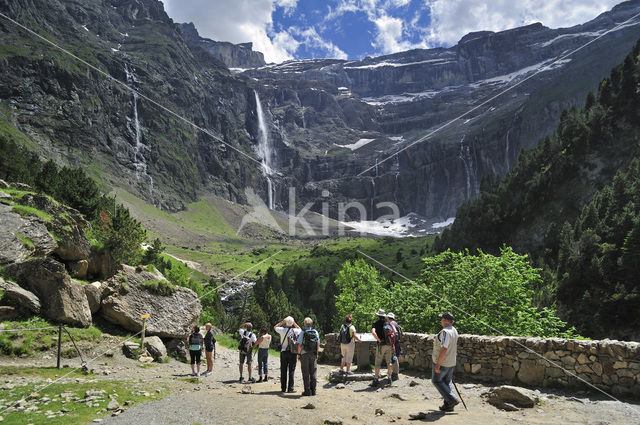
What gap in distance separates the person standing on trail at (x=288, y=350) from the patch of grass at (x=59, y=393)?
359 cm

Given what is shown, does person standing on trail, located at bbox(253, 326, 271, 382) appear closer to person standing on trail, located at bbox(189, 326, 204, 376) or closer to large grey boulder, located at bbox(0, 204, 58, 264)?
person standing on trail, located at bbox(189, 326, 204, 376)

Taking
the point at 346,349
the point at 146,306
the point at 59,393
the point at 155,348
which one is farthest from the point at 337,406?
the point at 146,306

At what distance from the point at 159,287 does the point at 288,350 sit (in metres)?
11.4

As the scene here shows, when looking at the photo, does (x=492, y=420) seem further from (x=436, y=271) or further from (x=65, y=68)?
(x=65, y=68)

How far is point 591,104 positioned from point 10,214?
307 feet

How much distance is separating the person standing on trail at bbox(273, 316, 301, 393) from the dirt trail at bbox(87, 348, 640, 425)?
0.43 meters

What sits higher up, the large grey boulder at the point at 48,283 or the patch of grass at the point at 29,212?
the patch of grass at the point at 29,212

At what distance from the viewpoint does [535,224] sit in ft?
237

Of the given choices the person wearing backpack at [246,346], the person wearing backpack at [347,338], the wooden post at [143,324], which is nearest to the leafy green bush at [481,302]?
the person wearing backpack at [347,338]

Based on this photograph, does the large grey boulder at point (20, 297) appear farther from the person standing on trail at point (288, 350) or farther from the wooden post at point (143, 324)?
the person standing on trail at point (288, 350)

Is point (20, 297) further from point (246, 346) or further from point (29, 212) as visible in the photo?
point (246, 346)

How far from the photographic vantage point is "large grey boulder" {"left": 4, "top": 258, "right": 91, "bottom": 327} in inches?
632

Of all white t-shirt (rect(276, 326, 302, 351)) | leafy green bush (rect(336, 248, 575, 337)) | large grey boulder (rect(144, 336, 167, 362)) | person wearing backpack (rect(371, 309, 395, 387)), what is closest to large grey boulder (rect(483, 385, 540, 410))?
person wearing backpack (rect(371, 309, 395, 387))

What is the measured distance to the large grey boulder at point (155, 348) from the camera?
60.3 feet
